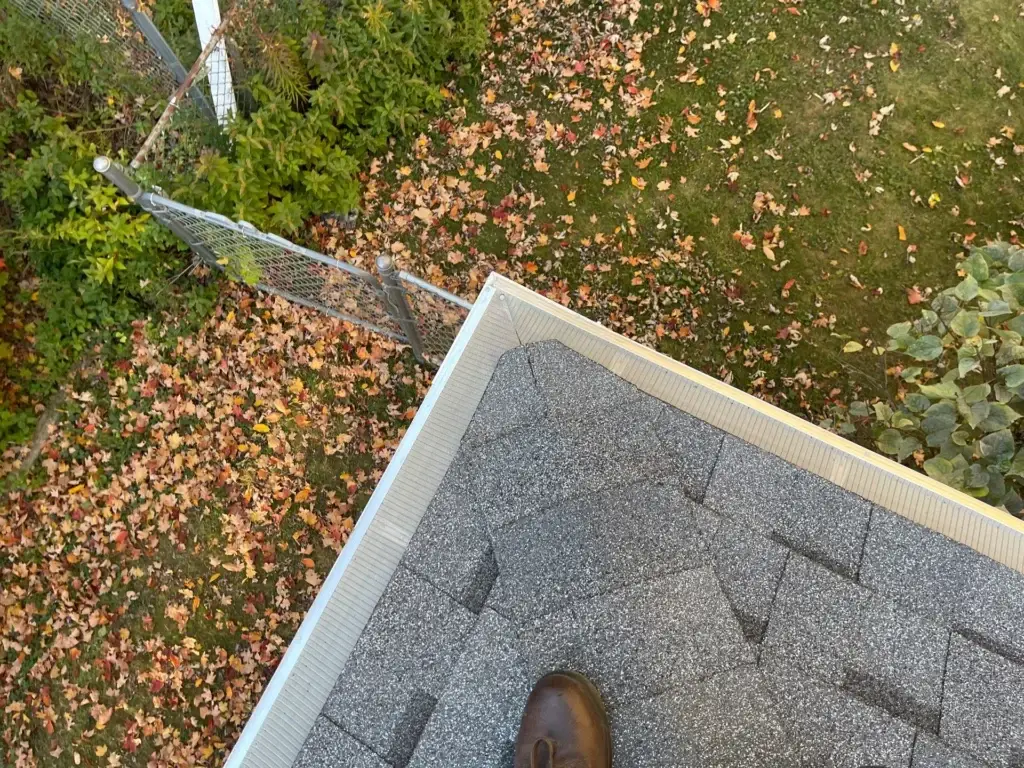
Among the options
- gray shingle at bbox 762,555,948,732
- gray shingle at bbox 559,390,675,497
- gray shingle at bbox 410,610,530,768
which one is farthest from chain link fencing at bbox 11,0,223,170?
gray shingle at bbox 762,555,948,732

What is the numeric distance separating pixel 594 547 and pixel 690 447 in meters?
0.61

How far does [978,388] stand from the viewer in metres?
2.92

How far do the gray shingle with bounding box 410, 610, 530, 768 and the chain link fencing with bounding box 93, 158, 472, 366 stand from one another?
174cm

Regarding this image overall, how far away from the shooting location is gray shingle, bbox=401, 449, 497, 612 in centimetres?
281

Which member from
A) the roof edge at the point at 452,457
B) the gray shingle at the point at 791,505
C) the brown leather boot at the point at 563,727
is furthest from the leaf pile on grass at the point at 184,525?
the gray shingle at the point at 791,505

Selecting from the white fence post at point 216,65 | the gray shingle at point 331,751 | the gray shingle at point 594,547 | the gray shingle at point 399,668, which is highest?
the white fence post at point 216,65

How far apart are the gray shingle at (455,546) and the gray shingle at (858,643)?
1.16 m

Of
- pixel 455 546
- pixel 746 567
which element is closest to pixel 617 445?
pixel 746 567

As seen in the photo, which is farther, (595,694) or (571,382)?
(571,382)

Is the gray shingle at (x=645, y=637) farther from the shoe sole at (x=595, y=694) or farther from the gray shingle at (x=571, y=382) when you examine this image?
the gray shingle at (x=571, y=382)

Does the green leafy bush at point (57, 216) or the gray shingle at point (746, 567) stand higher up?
the green leafy bush at point (57, 216)

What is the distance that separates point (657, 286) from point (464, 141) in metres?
1.87

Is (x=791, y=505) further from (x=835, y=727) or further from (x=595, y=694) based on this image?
(x=595, y=694)

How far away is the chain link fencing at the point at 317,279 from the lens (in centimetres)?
356
